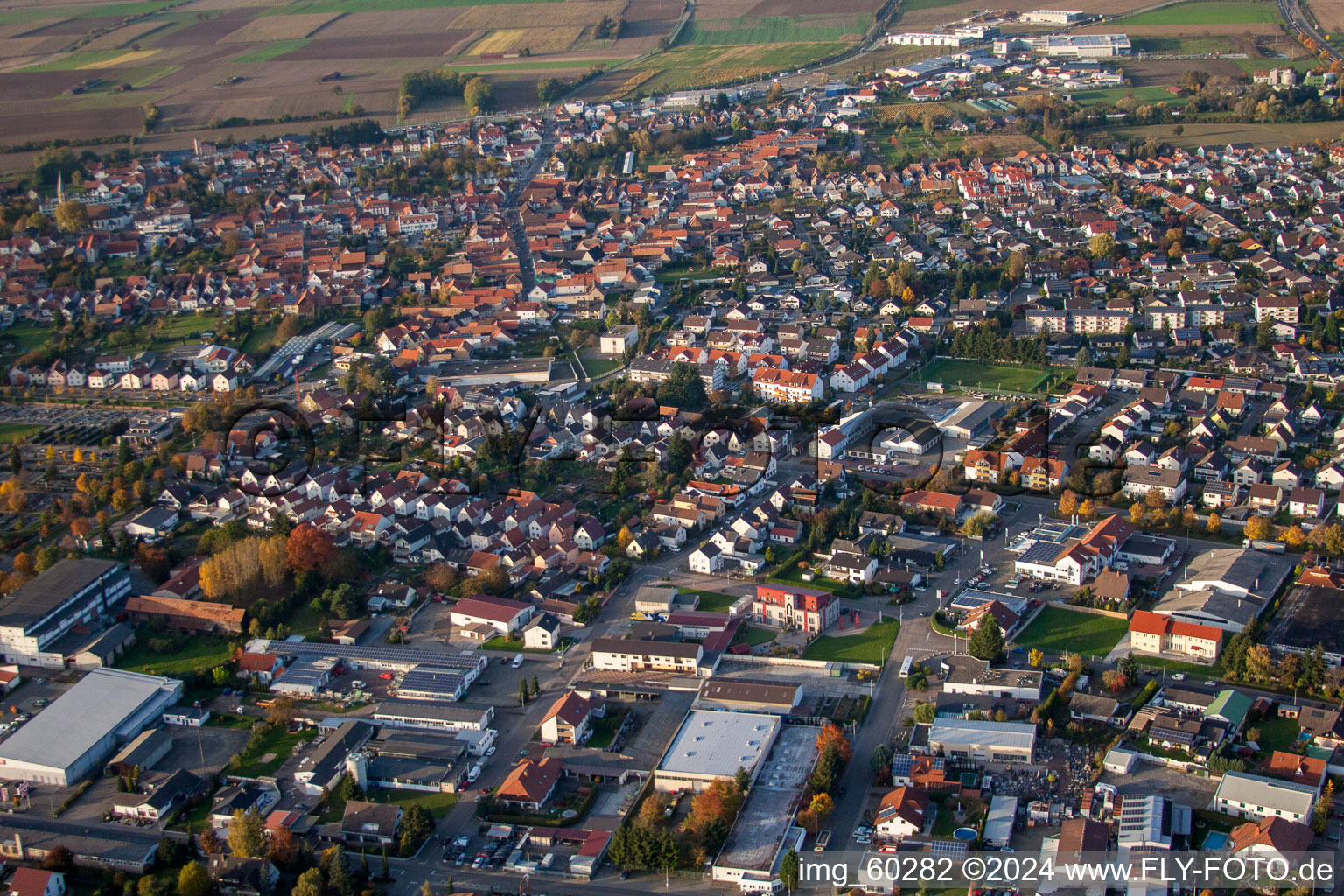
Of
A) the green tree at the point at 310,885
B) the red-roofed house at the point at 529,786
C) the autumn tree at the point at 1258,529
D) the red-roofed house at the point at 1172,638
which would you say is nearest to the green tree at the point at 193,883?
the green tree at the point at 310,885

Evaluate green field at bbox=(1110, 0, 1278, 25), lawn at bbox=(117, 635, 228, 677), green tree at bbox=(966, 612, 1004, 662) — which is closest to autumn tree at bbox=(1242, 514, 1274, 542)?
green tree at bbox=(966, 612, 1004, 662)

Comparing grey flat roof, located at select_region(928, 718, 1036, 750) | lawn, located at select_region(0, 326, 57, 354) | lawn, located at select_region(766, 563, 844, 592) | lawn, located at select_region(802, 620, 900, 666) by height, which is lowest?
lawn, located at select_region(802, 620, 900, 666)

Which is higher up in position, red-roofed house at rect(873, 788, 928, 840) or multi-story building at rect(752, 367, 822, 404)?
multi-story building at rect(752, 367, 822, 404)

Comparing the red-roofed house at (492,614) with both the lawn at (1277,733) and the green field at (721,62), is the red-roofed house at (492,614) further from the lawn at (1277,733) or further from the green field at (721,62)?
the green field at (721,62)

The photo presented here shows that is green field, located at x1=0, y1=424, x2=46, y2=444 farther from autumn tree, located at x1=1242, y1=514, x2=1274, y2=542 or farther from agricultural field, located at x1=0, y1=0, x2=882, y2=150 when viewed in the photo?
agricultural field, located at x1=0, y1=0, x2=882, y2=150

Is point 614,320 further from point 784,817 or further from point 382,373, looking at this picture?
point 784,817

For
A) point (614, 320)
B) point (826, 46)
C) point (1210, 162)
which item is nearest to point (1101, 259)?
point (1210, 162)

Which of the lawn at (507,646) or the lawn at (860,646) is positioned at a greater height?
the lawn at (507,646)
